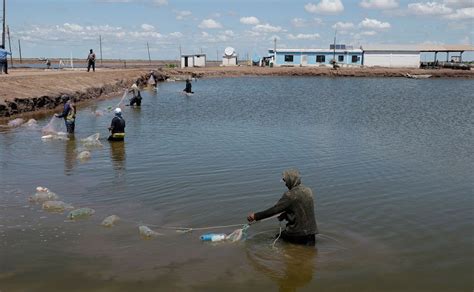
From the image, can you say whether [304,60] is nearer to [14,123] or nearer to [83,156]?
[14,123]

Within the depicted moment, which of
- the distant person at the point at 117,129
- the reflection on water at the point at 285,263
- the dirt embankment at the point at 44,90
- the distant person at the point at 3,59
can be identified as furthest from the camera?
the distant person at the point at 3,59

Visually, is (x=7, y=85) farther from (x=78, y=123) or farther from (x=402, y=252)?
(x=402, y=252)

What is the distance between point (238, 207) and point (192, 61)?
277 feet

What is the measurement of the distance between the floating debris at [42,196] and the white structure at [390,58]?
84.1 metres

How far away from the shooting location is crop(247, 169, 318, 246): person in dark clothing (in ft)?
29.2

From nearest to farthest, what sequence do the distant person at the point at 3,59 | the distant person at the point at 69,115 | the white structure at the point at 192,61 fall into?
A: the distant person at the point at 69,115
the distant person at the point at 3,59
the white structure at the point at 192,61

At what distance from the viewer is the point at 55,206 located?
11.4m

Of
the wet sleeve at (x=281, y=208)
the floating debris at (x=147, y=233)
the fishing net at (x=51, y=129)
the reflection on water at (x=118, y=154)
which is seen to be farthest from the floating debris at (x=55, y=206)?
the fishing net at (x=51, y=129)

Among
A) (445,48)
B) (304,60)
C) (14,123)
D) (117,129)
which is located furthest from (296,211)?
(445,48)

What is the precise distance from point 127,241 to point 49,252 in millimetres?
1412

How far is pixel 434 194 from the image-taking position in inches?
529

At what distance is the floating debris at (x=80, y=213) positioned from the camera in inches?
425

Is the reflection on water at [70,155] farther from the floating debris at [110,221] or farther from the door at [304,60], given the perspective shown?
the door at [304,60]

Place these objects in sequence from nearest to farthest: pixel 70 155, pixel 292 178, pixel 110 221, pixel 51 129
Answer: pixel 292 178 → pixel 110 221 → pixel 70 155 → pixel 51 129
